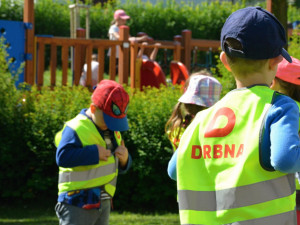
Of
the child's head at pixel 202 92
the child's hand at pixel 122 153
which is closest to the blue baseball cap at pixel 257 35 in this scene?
the child's hand at pixel 122 153

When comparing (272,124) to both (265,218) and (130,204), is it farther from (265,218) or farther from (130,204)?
(130,204)

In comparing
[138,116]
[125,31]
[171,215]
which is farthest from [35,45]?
[171,215]

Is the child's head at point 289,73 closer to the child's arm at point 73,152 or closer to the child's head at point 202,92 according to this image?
the child's head at point 202,92

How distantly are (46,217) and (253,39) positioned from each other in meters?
5.42

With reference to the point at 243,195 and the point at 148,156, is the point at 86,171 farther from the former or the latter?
the point at 148,156

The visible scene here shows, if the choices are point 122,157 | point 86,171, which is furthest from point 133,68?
point 86,171

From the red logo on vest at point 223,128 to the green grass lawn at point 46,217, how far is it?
15.1ft

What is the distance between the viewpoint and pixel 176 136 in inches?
171

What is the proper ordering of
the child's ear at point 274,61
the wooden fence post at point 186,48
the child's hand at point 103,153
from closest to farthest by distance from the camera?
the child's ear at point 274,61 → the child's hand at point 103,153 → the wooden fence post at point 186,48

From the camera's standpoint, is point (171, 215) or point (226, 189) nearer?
point (226, 189)

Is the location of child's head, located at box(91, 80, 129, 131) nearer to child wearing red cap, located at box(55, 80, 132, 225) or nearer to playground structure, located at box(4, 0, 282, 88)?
child wearing red cap, located at box(55, 80, 132, 225)

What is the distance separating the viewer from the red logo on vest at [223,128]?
2.09 m

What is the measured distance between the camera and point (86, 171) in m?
3.94

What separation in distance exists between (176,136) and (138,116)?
292 cm
